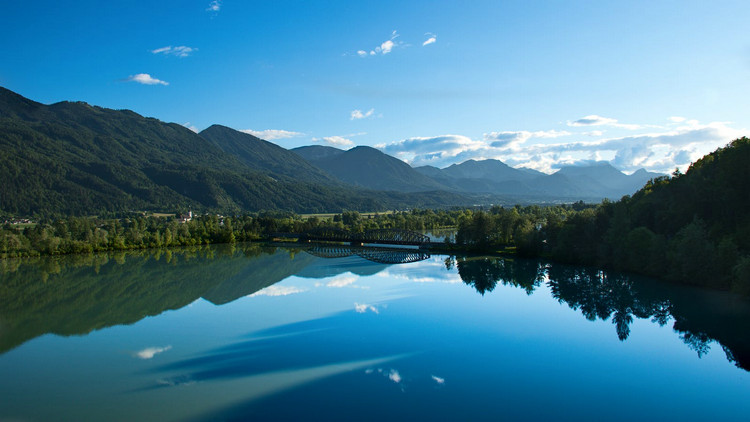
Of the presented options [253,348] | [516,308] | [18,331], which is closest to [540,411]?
[253,348]

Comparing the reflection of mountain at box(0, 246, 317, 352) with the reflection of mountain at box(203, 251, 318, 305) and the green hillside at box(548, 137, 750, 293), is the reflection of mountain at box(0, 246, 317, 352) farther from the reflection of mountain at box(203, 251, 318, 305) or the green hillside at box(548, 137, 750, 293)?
the green hillside at box(548, 137, 750, 293)

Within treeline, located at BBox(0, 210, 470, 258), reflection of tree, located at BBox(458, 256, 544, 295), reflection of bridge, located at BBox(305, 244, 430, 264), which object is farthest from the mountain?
reflection of tree, located at BBox(458, 256, 544, 295)

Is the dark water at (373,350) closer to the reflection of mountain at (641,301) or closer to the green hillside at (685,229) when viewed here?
the reflection of mountain at (641,301)

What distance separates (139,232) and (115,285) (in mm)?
28152

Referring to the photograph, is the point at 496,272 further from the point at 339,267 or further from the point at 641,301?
the point at 339,267

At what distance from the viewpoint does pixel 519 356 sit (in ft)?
60.5

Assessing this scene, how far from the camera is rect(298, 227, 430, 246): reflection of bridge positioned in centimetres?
7025

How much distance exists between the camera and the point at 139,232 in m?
61.8

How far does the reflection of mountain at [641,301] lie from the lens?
20.8m

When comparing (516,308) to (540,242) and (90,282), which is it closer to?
(540,242)

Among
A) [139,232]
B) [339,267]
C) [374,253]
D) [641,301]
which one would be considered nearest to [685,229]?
[641,301]

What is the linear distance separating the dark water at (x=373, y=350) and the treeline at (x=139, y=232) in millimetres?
16345

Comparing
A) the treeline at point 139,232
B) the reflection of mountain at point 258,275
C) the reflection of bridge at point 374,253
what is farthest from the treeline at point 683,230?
the treeline at point 139,232

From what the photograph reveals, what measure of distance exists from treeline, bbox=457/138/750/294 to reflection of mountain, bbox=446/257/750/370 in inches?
57.4
